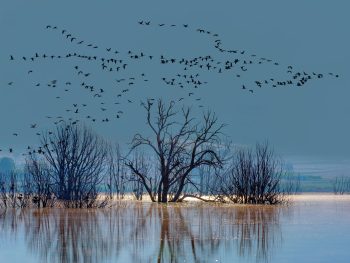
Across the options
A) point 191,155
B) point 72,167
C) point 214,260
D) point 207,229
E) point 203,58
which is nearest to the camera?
point 214,260

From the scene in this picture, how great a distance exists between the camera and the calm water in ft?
52.6

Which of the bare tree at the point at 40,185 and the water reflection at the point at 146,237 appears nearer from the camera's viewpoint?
the water reflection at the point at 146,237

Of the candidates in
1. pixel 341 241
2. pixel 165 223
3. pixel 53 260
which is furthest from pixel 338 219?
pixel 53 260

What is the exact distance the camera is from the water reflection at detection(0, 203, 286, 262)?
1606cm

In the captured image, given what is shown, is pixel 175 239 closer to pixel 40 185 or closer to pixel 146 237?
pixel 146 237

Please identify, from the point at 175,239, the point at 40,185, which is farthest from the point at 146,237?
the point at 40,185

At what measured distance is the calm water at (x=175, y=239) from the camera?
16.0 meters

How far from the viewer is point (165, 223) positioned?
26.0 meters

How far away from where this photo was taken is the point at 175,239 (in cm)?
1961

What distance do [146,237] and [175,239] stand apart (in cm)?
123

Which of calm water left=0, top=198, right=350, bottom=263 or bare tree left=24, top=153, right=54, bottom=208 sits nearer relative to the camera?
calm water left=0, top=198, right=350, bottom=263

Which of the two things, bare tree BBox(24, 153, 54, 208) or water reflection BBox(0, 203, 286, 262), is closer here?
water reflection BBox(0, 203, 286, 262)

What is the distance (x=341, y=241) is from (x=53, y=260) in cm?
861

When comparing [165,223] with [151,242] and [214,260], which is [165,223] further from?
[214,260]
